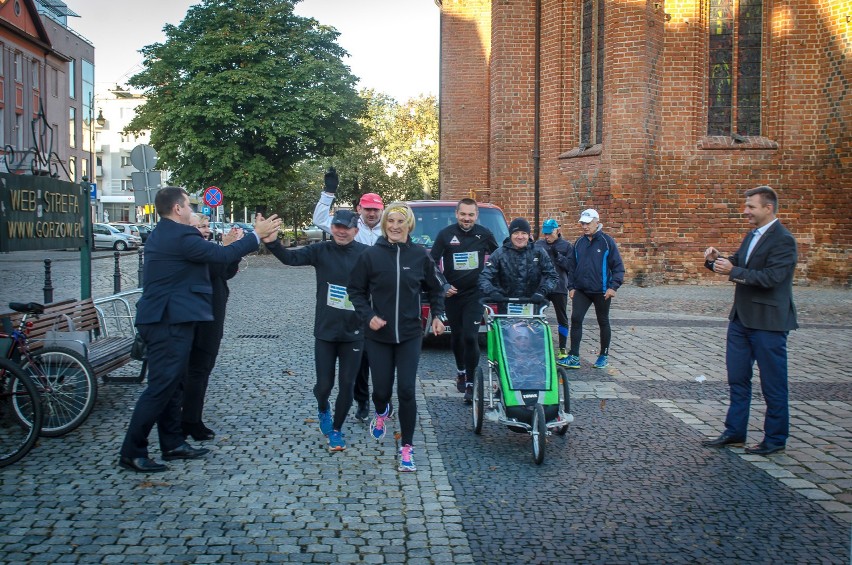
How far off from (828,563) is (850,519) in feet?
2.70

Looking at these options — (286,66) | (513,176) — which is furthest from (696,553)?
(286,66)

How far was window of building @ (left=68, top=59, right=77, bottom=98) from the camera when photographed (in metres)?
63.9

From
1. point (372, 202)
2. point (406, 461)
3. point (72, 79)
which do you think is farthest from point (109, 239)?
point (406, 461)

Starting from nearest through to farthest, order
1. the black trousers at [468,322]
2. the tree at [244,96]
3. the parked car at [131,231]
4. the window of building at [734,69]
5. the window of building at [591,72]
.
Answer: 1. the black trousers at [468,322]
2. the window of building at [734,69]
3. the window of building at [591,72]
4. the tree at [244,96]
5. the parked car at [131,231]

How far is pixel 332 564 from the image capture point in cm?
414

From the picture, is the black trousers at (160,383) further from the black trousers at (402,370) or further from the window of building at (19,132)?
the window of building at (19,132)

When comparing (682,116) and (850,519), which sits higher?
(682,116)

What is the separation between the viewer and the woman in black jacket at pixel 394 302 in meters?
5.92

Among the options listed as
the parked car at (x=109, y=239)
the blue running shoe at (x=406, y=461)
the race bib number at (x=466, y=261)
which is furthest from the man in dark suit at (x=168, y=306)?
the parked car at (x=109, y=239)

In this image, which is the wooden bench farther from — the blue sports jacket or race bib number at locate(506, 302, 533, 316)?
the blue sports jacket

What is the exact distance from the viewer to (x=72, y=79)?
64.7 m

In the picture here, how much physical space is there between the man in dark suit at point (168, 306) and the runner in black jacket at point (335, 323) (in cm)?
64

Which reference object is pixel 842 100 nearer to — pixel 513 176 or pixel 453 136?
pixel 513 176

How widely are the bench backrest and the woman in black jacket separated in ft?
9.38
